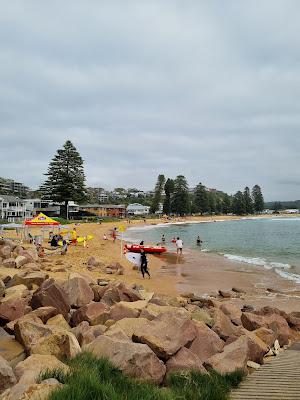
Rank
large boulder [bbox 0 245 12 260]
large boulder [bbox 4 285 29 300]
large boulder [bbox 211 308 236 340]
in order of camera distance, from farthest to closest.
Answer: large boulder [bbox 0 245 12 260]
large boulder [bbox 4 285 29 300]
large boulder [bbox 211 308 236 340]

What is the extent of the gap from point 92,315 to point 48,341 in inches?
92.4

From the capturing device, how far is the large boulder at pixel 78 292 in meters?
9.11

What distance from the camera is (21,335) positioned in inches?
238

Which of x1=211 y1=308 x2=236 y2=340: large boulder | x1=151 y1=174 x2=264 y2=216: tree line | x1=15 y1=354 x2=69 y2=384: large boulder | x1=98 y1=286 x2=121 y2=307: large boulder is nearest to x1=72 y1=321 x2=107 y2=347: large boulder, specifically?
x1=15 y1=354 x2=69 y2=384: large boulder

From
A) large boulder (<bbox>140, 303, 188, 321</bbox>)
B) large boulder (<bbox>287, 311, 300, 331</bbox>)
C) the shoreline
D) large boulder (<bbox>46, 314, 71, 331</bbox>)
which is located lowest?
the shoreline

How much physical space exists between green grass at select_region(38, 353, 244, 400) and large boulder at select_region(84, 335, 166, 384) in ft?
0.51

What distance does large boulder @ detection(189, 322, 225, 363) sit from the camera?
6.39 meters

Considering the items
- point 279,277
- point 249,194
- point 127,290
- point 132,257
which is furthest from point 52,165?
point 249,194

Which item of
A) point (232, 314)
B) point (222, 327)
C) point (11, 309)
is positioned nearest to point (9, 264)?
point (11, 309)

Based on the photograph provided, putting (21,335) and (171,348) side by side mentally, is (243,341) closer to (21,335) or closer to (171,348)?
(171,348)

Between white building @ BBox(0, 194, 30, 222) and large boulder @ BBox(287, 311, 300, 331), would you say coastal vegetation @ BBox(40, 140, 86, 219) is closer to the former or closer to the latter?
white building @ BBox(0, 194, 30, 222)

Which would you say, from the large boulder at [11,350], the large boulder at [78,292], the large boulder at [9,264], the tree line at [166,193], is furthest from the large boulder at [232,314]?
the tree line at [166,193]

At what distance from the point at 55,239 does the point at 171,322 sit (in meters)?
23.2

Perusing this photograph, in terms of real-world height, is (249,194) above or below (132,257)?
above
